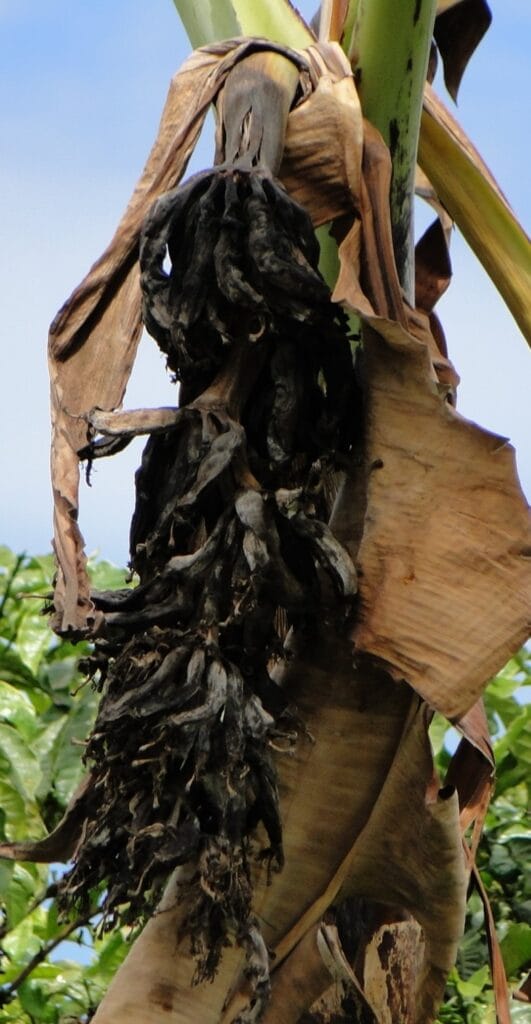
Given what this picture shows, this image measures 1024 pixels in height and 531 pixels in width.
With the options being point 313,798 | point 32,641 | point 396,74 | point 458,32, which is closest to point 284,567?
point 313,798

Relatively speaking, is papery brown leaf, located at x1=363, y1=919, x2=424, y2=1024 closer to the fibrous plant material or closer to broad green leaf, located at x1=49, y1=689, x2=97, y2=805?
the fibrous plant material

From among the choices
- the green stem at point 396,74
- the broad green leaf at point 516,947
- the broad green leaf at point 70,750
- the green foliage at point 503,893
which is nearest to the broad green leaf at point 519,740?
the green foliage at point 503,893

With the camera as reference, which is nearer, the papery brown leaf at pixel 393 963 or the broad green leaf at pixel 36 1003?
the papery brown leaf at pixel 393 963

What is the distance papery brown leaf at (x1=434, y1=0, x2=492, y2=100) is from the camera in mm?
1740

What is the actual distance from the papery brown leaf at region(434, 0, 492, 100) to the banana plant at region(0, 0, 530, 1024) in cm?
39

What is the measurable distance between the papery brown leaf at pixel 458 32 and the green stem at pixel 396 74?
384 mm

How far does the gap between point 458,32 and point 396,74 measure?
442 mm

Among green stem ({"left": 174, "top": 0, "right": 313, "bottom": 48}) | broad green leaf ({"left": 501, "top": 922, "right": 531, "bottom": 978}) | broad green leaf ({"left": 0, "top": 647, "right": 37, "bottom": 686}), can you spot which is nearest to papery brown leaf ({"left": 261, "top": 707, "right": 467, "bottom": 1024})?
broad green leaf ({"left": 501, "top": 922, "right": 531, "bottom": 978})

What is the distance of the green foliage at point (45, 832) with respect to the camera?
2020mm

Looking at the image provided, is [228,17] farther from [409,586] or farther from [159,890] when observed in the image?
[159,890]

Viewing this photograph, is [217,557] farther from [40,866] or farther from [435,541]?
[40,866]

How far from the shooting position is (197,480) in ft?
3.81

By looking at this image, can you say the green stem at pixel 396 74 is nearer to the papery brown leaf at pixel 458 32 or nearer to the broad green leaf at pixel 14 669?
the papery brown leaf at pixel 458 32

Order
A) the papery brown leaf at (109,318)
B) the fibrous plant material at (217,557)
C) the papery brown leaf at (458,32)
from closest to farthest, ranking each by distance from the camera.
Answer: the fibrous plant material at (217,557)
the papery brown leaf at (109,318)
the papery brown leaf at (458,32)
